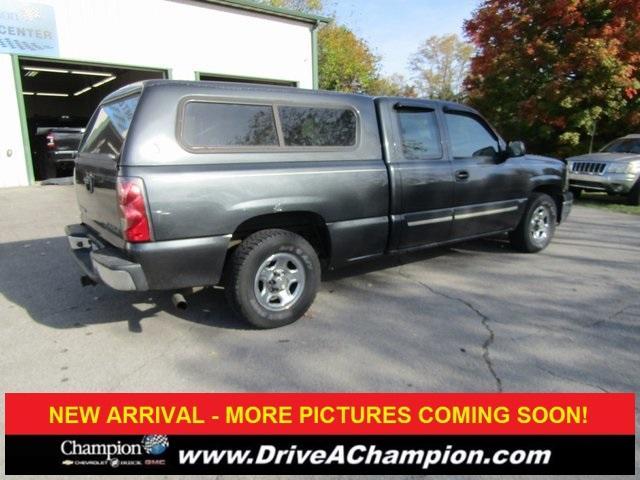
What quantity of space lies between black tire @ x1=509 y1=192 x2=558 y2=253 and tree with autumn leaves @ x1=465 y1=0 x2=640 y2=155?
866 centimetres

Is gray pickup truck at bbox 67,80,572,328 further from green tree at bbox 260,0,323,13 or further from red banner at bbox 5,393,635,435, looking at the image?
green tree at bbox 260,0,323,13

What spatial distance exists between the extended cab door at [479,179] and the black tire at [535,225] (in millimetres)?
298

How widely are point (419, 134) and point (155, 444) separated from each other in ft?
11.7

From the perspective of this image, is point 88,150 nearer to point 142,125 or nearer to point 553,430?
point 142,125

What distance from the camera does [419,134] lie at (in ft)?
14.9

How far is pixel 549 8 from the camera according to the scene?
12.9 m

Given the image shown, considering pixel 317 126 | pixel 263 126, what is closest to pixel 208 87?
pixel 263 126

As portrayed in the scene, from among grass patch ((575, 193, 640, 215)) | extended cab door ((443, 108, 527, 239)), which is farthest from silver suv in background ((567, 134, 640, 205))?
extended cab door ((443, 108, 527, 239))

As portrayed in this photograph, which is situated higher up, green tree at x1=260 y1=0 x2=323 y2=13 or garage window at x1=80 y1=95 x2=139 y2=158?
green tree at x1=260 y1=0 x2=323 y2=13

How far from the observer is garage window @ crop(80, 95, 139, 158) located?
3294 millimetres

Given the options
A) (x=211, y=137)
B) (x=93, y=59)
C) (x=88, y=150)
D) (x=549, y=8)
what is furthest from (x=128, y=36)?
(x=549, y=8)

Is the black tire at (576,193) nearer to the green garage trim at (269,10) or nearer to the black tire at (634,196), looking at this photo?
the black tire at (634,196)

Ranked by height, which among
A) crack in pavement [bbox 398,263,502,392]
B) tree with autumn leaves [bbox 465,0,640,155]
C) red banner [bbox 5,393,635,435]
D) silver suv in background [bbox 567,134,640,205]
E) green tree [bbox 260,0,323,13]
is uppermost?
green tree [bbox 260,0,323,13]

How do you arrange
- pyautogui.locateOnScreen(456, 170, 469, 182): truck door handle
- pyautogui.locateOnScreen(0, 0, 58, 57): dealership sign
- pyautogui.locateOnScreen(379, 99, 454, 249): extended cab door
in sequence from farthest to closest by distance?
pyautogui.locateOnScreen(0, 0, 58, 57): dealership sign, pyautogui.locateOnScreen(456, 170, 469, 182): truck door handle, pyautogui.locateOnScreen(379, 99, 454, 249): extended cab door
